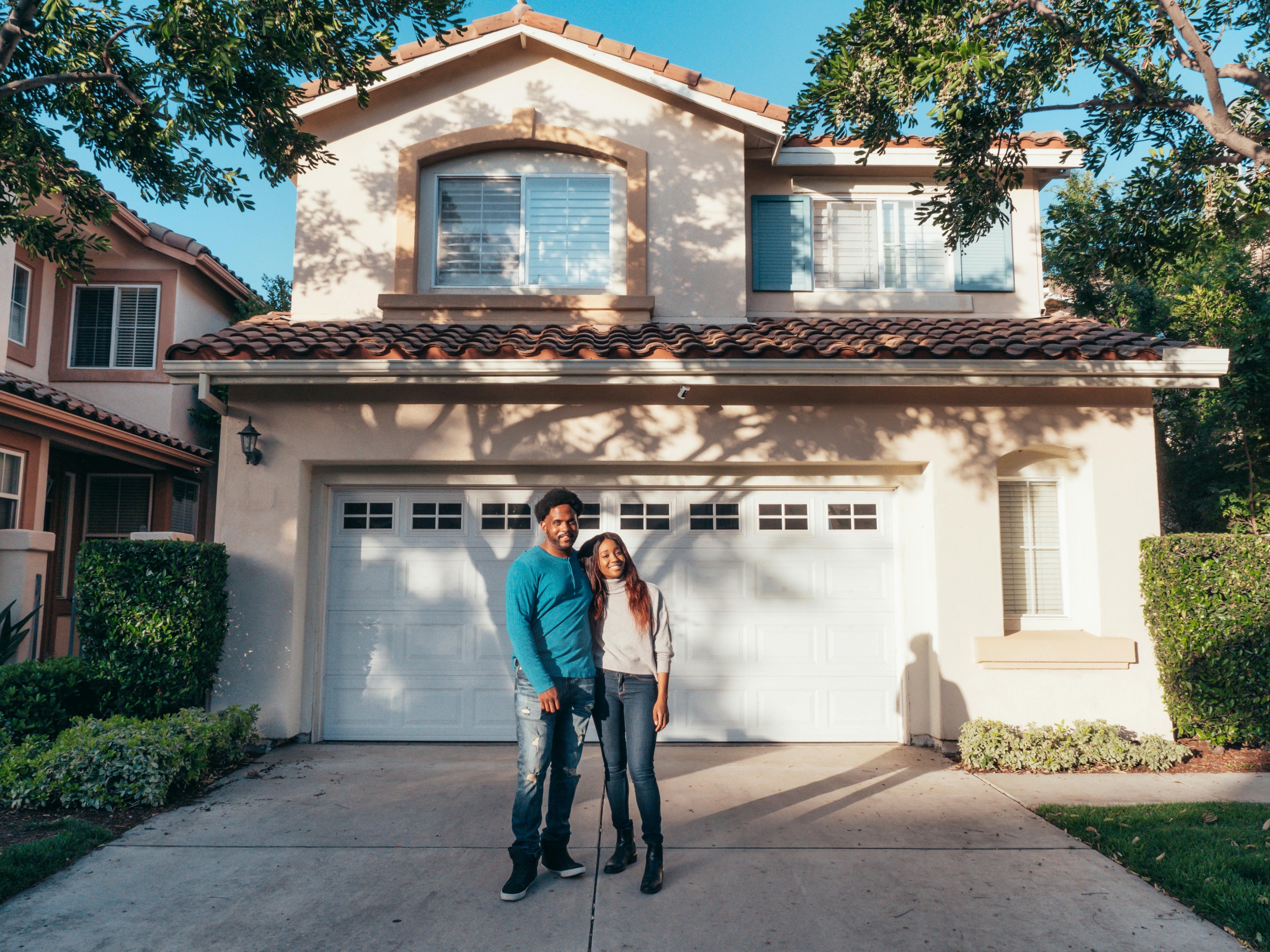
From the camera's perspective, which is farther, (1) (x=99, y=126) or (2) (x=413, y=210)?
(2) (x=413, y=210)

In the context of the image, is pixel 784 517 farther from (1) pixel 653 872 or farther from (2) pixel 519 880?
(2) pixel 519 880

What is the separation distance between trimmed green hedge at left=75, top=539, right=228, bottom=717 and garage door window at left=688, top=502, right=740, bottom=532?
416cm

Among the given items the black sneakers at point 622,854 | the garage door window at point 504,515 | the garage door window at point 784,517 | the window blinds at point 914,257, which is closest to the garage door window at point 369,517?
the garage door window at point 504,515

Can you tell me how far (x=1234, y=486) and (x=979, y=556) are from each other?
18.8ft

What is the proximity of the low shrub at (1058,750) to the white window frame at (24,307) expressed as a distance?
13.4 m

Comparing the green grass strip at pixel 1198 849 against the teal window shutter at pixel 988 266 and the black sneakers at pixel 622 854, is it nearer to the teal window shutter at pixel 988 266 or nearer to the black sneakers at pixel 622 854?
the black sneakers at pixel 622 854

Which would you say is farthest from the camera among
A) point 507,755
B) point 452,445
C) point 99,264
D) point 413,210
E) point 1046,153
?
point 99,264

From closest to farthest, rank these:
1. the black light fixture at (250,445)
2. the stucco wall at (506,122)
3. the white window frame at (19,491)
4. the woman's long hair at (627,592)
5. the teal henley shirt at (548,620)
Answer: the teal henley shirt at (548,620) < the woman's long hair at (627,592) < the black light fixture at (250,445) < the stucco wall at (506,122) < the white window frame at (19,491)

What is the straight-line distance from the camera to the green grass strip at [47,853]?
4.05m

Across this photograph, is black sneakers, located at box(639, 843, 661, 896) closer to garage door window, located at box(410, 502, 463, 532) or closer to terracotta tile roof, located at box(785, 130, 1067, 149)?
garage door window, located at box(410, 502, 463, 532)

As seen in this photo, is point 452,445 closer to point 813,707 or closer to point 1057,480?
point 813,707

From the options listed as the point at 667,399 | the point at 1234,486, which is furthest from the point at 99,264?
the point at 1234,486

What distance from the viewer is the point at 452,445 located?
725 cm

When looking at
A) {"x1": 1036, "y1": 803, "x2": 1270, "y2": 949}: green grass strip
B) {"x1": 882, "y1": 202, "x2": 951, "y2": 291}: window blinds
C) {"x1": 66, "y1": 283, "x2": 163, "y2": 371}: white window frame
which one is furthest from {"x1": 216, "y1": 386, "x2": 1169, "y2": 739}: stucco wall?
{"x1": 66, "y1": 283, "x2": 163, "y2": 371}: white window frame
